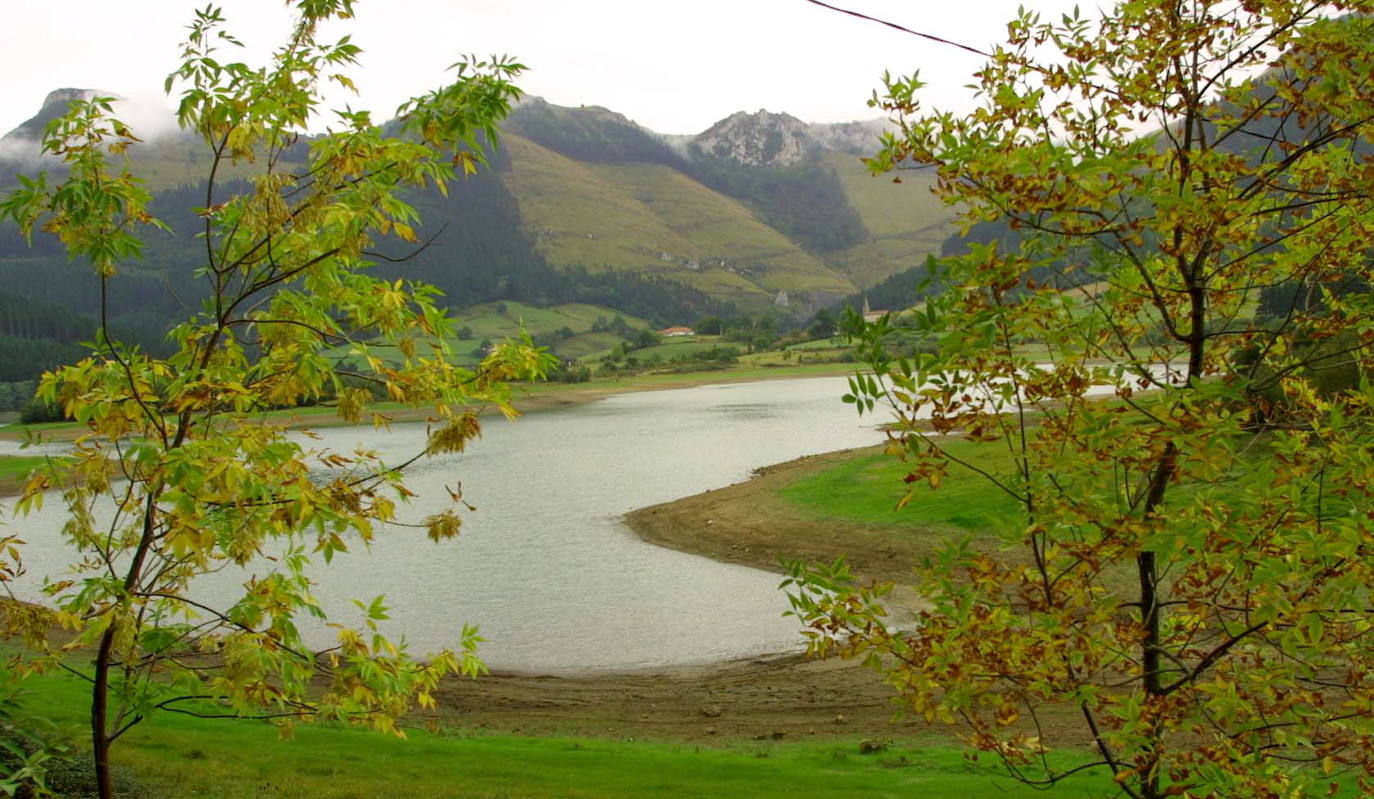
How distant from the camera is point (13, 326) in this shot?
575 feet

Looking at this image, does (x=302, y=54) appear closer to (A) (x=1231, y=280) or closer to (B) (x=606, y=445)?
(A) (x=1231, y=280)

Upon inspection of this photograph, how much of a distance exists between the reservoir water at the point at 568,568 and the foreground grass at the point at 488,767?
8.30 meters

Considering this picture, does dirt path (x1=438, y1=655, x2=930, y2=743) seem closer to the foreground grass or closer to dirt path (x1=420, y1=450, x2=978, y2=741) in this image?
dirt path (x1=420, y1=450, x2=978, y2=741)

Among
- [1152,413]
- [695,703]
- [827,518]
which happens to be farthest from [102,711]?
[827,518]

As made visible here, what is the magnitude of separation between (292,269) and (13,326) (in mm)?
206736

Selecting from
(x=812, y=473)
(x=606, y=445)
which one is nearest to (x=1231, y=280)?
(x=812, y=473)

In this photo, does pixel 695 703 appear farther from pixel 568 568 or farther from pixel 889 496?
pixel 889 496

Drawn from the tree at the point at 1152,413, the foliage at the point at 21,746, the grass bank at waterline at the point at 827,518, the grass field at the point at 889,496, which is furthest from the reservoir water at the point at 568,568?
the tree at the point at 1152,413

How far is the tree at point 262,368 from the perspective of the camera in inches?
223

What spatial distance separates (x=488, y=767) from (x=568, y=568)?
2115 centimetres

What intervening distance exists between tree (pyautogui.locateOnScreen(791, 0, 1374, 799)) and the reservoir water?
63.9 ft

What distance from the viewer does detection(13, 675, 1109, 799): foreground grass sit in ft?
38.5

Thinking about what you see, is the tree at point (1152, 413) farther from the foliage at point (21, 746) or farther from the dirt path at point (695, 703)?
the dirt path at point (695, 703)

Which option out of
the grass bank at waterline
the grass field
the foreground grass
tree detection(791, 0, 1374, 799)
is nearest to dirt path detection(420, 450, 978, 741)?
the foreground grass
